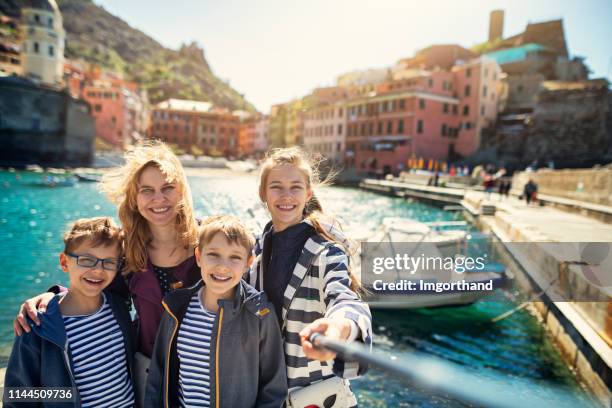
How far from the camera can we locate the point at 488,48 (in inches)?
3278

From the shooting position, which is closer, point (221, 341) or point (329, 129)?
point (221, 341)

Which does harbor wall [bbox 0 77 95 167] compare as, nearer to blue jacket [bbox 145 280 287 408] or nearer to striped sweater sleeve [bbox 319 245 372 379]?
blue jacket [bbox 145 280 287 408]

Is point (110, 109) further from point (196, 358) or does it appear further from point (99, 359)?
point (196, 358)

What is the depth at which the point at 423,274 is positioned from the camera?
8578 mm

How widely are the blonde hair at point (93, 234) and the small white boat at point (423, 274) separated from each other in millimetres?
4725

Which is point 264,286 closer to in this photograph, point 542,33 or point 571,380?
point 571,380

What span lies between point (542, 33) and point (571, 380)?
8401 cm

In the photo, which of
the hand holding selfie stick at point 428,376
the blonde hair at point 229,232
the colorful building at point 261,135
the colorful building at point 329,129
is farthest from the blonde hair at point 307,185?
the colorful building at point 261,135

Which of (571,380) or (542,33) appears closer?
(571,380)

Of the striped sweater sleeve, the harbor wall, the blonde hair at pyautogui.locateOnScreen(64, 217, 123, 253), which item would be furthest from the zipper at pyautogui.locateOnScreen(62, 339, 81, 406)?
the harbor wall

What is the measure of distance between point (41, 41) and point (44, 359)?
70049mm

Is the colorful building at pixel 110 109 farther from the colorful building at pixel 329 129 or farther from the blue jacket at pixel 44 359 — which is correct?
the blue jacket at pixel 44 359

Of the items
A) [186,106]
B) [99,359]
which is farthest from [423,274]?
[186,106]

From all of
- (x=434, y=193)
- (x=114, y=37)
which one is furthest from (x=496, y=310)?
(x=114, y=37)
